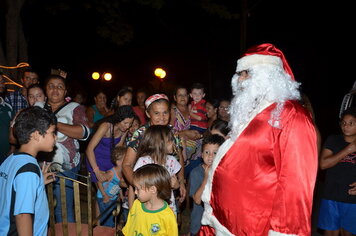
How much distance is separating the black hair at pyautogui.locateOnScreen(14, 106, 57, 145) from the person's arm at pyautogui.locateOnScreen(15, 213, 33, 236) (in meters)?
0.56

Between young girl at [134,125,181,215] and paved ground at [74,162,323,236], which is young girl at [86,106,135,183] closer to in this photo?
young girl at [134,125,181,215]

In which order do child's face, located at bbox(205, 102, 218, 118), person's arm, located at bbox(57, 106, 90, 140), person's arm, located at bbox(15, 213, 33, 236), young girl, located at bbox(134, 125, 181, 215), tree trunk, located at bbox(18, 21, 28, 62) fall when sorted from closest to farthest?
person's arm, located at bbox(15, 213, 33, 236) < young girl, located at bbox(134, 125, 181, 215) < person's arm, located at bbox(57, 106, 90, 140) < child's face, located at bbox(205, 102, 218, 118) < tree trunk, located at bbox(18, 21, 28, 62)

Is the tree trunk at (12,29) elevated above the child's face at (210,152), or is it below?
above

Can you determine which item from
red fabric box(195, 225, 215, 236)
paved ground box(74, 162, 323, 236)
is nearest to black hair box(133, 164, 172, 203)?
red fabric box(195, 225, 215, 236)

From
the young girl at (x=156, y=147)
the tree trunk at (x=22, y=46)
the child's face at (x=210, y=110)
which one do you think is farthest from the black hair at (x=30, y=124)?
the tree trunk at (x=22, y=46)

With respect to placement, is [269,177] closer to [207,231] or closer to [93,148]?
[207,231]

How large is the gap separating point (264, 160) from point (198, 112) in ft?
13.5

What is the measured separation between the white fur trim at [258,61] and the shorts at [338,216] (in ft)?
7.40

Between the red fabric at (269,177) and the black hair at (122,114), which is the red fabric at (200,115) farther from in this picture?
→ the red fabric at (269,177)

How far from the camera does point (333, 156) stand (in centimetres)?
405

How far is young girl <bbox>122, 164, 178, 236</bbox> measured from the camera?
3037mm

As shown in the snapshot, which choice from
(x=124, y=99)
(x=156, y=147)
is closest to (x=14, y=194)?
(x=156, y=147)

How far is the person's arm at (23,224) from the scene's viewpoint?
2.40 m

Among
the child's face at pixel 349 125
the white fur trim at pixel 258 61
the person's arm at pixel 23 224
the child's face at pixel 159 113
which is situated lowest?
the person's arm at pixel 23 224
